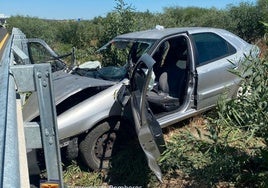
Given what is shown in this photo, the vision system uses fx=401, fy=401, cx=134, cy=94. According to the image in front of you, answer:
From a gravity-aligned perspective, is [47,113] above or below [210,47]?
above

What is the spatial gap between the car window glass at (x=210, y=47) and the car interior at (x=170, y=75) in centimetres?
22

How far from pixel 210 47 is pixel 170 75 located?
77 centimetres

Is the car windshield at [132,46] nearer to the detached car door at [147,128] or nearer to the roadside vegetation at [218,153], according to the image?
the roadside vegetation at [218,153]

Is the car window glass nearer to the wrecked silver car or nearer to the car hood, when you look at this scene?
the wrecked silver car

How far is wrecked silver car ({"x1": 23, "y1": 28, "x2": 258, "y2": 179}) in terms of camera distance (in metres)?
4.48

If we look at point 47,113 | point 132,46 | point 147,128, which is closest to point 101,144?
point 147,128

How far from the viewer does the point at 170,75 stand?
638 cm

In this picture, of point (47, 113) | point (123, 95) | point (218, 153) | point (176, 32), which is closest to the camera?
point (47, 113)

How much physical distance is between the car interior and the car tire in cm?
87

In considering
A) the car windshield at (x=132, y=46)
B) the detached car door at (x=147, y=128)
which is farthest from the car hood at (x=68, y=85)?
the car windshield at (x=132, y=46)

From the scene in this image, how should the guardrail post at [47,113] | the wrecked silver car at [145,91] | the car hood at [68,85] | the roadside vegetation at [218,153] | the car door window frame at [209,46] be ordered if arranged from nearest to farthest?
the guardrail post at [47,113] → the roadside vegetation at [218,153] → the wrecked silver car at [145,91] → the car hood at [68,85] → the car door window frame at [209,46]

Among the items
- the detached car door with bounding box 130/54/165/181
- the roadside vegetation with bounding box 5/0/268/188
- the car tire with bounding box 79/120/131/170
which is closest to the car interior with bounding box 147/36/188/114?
the roadside vegetation with bounding box 5/0/268/188

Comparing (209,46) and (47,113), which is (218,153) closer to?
(47,113)

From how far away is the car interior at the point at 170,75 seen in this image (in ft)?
19.4
